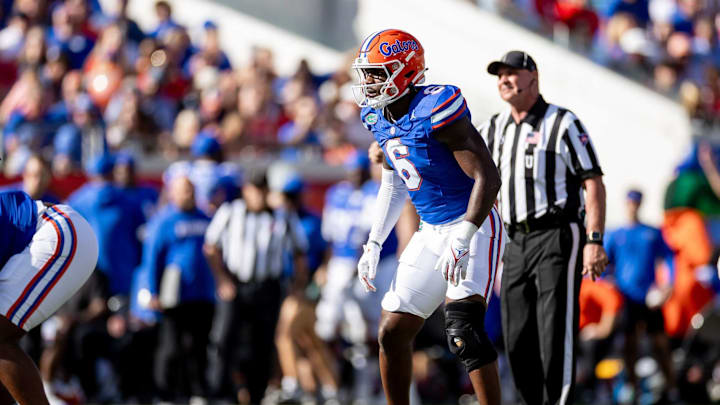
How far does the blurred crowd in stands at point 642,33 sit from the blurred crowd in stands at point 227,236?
33.4 inches

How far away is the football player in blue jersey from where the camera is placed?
5648 millimetres

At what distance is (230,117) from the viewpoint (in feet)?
39.6

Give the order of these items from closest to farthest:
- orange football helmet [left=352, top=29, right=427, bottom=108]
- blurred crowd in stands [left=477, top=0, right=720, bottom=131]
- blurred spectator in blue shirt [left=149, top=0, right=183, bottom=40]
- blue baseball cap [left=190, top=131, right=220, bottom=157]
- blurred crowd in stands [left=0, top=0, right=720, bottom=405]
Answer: orange football helmet [left=352, top=29, right=427, bottom=108] < blurred crowd in stands [left=0, top=0, right=720, bottom=405] < blue baseball cap [left=190, top=131, right=220, bottom=157] < blurred spectator in blue shirt [left=149, top=0, right=183, bottom=40] < blurred crowd in stands [left=477, top=0, right=720, bottom=131]

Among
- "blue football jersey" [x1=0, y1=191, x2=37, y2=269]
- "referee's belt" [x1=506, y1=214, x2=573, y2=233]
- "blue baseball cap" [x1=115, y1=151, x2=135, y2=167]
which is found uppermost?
"referee's belt" [x1=506, y1=214, x2=573, y2=233]

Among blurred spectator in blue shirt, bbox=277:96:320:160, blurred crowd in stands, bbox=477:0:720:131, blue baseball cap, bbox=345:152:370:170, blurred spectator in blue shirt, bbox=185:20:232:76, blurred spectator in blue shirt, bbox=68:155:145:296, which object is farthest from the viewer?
blurred crowd in stands, bbox=477:0:720:131

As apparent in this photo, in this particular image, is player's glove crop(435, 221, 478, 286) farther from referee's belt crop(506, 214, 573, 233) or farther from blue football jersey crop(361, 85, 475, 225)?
referee's belt crop(506, 214, 573, 233)

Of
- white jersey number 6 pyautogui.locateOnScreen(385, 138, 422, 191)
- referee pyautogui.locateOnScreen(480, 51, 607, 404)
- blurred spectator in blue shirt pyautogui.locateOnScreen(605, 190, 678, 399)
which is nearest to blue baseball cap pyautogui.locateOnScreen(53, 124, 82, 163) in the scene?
blurred spectator in blue shirt pyautogui.locateOnScreen(605, 190, 678, 399)

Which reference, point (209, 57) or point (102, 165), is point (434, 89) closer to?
point (102, 165)

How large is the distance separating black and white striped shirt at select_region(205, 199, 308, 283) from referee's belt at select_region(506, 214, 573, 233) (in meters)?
3.52

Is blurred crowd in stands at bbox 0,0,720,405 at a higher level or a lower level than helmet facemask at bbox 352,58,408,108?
lower

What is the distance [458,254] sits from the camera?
18.0ft

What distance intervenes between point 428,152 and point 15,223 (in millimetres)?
1928

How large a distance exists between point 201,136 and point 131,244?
3.51ft

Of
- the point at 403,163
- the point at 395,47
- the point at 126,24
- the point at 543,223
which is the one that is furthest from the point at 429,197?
the point at 126,24
